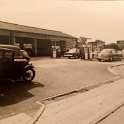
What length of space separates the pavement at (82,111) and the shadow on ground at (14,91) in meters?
1.36

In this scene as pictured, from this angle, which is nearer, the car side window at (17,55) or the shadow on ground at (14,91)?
the shadow on ground at (14,91)

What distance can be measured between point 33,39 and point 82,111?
27557mm

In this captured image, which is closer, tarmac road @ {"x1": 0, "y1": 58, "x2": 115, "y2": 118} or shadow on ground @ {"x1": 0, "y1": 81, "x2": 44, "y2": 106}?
tarmac road @ {"x1": 0, "y1": 58, "x2": 115, "y2": 118}

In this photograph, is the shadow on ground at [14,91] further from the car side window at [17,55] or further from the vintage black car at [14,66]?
the car side window at [17,55]

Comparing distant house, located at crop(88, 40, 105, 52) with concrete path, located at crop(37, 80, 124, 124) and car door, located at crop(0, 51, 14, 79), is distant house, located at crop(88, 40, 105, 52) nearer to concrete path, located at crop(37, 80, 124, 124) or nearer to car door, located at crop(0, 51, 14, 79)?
car door, located at crop(0, 51, 14, 79)

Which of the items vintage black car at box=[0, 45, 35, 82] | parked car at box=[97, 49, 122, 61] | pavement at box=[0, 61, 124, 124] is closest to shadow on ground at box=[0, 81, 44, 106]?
vintage black car at box=[0, 45, 35, 82]

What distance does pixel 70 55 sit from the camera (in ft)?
113

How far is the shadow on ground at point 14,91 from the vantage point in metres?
10.4

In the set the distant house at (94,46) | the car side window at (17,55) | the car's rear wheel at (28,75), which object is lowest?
the car's rear wheel at (28,75)

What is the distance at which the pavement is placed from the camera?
7.84 metres

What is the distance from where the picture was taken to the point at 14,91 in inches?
458

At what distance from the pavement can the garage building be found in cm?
2118

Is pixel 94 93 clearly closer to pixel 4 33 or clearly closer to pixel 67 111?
pixel 67 111

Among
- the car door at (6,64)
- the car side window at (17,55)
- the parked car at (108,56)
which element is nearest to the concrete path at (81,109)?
the car door at (6,64)
